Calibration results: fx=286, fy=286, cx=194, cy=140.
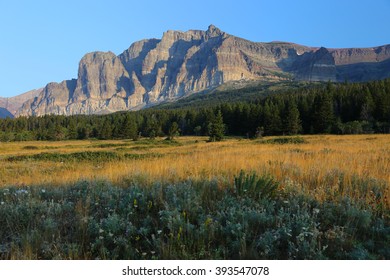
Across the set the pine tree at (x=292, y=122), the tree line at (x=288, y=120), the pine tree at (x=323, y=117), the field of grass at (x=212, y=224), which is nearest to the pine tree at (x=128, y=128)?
the tree line at (x=288, y=120)

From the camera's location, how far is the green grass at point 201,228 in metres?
3.65

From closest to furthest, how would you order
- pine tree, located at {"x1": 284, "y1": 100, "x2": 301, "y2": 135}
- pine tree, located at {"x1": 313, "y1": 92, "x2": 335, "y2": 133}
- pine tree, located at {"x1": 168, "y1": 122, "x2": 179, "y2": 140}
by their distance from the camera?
1. pine tree, located at {"x1": 313, "y1": 92, "x2": 335, "y2": 133}
2. pine tree, located at {"x1": 284, "y1": 100, "x2": 301, "y2": 135}
3. pine tree, located at {"x1": 168, "y1": 122, "x2": 179, "y2": 140}

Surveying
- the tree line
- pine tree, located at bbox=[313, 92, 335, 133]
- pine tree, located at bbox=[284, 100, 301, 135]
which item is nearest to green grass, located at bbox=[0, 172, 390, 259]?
the tree line

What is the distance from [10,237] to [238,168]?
5.53m

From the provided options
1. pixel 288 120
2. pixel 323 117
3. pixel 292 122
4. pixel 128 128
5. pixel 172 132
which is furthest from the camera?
pixel 128 128

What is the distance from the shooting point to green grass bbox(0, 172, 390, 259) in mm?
3654

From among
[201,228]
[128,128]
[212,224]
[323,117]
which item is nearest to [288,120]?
[323,117]

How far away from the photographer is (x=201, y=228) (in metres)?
3.94

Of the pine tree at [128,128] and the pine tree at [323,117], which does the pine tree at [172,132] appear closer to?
the pine tree at [128,128]

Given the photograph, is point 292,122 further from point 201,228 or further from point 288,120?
point 201,228

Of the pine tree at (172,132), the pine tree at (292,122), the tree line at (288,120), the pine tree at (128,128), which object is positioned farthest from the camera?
the pine tree at (128,128)

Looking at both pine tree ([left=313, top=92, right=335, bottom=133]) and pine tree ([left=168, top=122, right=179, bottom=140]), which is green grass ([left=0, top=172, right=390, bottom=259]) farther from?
pine tree ([left=313, top=92, right=335, bottom=133])

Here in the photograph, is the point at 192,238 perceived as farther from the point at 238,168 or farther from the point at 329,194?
the point at 238,168

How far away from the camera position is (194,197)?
528 centimetres
